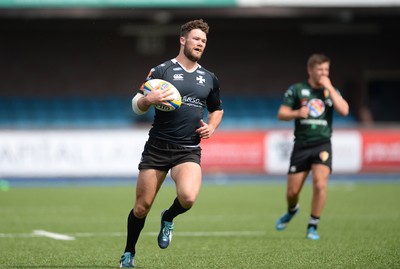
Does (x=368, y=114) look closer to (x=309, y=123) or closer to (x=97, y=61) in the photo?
(x=97, y=61)

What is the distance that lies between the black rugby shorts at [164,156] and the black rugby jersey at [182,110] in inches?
2.4

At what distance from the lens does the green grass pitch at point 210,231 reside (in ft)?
30.5

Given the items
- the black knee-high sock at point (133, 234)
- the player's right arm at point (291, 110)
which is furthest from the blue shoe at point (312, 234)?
the black knee-high sock at point (133, 234)

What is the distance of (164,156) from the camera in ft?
28.5

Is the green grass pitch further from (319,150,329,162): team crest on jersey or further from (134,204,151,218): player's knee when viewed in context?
(319,150,329,162): team crest on jersey

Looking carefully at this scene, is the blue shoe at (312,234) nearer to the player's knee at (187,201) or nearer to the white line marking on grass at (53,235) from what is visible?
the white line marking on grass at (53,235)

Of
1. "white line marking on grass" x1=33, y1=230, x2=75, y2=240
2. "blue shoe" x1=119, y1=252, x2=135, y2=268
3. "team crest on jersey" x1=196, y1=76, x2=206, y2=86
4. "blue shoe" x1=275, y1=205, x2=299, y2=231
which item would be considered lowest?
"white line marking on grass" x1=33, y1=230, x2=75, y2=240

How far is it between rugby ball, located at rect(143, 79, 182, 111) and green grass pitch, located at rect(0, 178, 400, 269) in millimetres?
1637

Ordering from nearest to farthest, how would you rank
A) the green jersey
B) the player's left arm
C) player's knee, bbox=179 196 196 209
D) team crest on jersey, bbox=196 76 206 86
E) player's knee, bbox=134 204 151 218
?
player's knee, bbox=179 196 196 209, player's knee, bbox=134 204 151 218, team crest on jersey, bbox=196 76 206 86, the player's left arm, the green jersey

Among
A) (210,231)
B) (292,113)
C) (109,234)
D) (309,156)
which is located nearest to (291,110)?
(292,113)

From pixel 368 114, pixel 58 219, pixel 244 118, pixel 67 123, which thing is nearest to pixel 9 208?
pixel 58 219

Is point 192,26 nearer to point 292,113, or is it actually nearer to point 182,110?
point 182,110

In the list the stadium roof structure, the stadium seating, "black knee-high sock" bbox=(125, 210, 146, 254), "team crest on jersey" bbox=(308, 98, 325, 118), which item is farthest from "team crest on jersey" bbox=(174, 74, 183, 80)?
the stadium seating

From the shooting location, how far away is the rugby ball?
8.39 m
